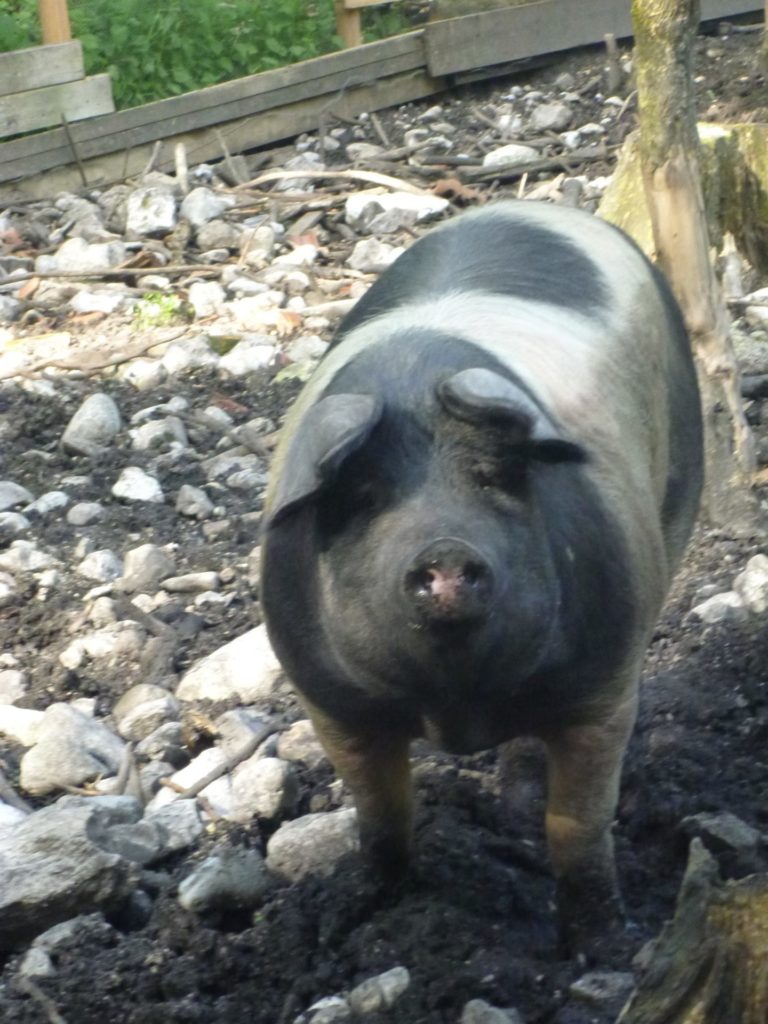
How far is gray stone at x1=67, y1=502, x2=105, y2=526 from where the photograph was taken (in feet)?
19.4

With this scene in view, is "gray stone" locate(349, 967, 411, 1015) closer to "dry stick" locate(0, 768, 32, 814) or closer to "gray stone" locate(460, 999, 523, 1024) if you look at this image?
"gray stone" locate(460, 999, 523, 1024)

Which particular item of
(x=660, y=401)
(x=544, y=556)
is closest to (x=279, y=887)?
(x=544, y=556)

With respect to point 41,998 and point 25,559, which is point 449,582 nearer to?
point 41,998

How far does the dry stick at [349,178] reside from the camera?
981 cm

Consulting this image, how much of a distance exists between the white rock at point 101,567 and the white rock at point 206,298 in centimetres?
272

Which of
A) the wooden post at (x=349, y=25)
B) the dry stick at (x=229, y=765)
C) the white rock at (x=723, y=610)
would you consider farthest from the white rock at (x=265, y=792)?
the wooden post at (x=349, y=25)

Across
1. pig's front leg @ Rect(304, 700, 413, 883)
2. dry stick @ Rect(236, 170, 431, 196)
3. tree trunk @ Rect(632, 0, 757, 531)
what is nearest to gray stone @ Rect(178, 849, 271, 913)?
pig's front leg @ Rect(304, 700, 413, 883)

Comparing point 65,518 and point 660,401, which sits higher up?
point 660,401

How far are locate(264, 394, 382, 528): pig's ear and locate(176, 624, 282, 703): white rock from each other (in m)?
1.90

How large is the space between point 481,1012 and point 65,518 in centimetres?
336

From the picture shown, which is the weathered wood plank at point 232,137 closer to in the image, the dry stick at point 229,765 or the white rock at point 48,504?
the white rock at point 48,504

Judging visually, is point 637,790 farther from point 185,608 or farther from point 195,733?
point 185,608

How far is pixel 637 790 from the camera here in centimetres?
406

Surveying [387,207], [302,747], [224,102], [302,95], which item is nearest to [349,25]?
[302,95]
